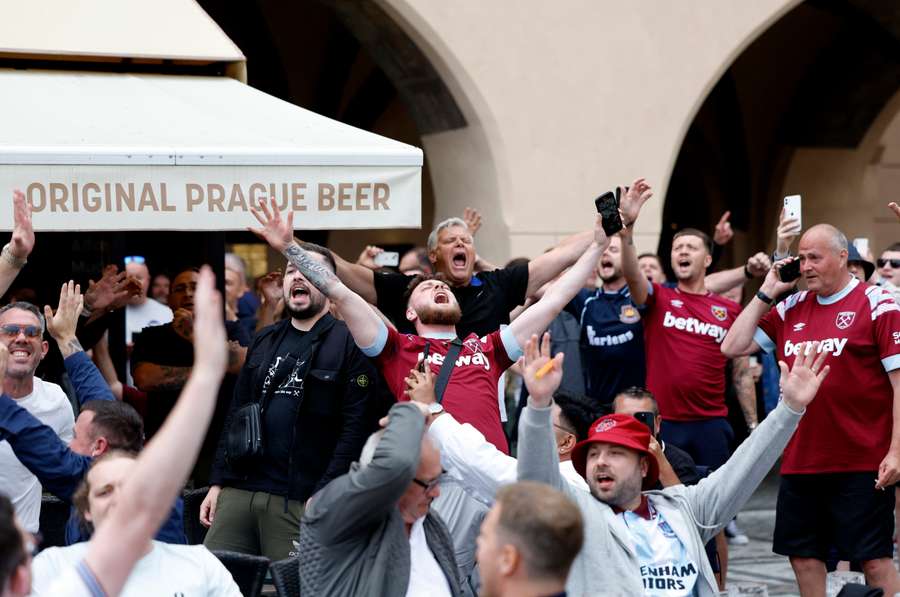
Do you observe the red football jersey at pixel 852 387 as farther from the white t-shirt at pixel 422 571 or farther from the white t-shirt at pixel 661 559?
the white t-shirt at pixel 422 571

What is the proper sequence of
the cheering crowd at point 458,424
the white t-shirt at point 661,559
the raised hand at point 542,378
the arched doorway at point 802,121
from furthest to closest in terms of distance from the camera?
1. the arched doorway at point 802,121
2. the white t-shirt at point 661,559
3. the raised hand at point 542,378
4. the cheering crowd at point 458,424

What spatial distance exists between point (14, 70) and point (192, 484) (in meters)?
2.50

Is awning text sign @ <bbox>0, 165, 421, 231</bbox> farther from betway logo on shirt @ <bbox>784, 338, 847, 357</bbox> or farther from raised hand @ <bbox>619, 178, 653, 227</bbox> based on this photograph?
betway logo on shirt @ <bbox>784, 338, 847, 357</bbox>

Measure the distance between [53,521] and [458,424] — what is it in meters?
2.30

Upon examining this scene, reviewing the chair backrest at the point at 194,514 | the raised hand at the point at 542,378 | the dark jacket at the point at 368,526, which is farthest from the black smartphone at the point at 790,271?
the dark jacket at the point at 368,526

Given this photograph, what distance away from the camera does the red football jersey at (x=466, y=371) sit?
5711 millimetres

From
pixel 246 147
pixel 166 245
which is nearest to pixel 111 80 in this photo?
pixel 246 147

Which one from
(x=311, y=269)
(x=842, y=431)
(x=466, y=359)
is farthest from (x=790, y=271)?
(x=311, y=269)

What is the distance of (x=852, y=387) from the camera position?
645 cm

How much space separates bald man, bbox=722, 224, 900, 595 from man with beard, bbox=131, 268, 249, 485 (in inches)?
116

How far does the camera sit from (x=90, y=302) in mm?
7148

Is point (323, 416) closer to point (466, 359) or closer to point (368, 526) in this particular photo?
point (466, 359)

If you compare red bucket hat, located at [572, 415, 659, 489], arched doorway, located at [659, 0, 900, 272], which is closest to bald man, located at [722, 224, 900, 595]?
red bucket hat, located at [572, 415, 659, 489]

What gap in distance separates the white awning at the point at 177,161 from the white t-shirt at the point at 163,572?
→ 2073 millimetres
